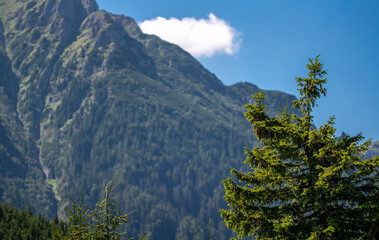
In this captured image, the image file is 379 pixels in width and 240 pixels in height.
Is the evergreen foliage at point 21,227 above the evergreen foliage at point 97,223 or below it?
below

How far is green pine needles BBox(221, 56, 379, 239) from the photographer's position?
15.9 m

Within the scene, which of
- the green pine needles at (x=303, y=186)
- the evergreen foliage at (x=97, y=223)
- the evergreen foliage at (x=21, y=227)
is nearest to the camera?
the evergreen foliage at (x=97, y=223)

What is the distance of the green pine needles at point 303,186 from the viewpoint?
15875 mm

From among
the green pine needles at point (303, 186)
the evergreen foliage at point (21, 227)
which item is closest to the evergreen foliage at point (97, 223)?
the green pine needles at point (303, 186)

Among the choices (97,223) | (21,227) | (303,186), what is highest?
(303,186)

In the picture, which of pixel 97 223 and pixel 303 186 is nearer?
pixel 97 223

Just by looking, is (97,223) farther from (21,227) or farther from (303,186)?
(21,227)

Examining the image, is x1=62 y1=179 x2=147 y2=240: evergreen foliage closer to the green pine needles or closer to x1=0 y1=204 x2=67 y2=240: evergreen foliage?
the green pine needles

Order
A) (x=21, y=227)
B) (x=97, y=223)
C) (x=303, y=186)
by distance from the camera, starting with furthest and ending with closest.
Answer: (x=21, y=227), (x=303, y=186), (x=97, y=223)

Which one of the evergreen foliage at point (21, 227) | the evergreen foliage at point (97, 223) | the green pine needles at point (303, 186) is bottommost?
the evergreen foliage at point (21, 227)

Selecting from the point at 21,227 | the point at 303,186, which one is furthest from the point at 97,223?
the point at 21,227

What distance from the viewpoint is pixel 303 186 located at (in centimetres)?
1728

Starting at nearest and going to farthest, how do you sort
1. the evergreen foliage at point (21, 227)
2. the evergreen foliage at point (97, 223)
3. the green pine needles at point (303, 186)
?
the evergreen foliage at point (97, 223)
the green pine needles at point (303, 186)
the evergreen foliage at point (21, 227)

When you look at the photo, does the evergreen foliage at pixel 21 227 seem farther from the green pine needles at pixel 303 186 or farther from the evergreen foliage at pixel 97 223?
the evergreen foliage at pixel 97 223
